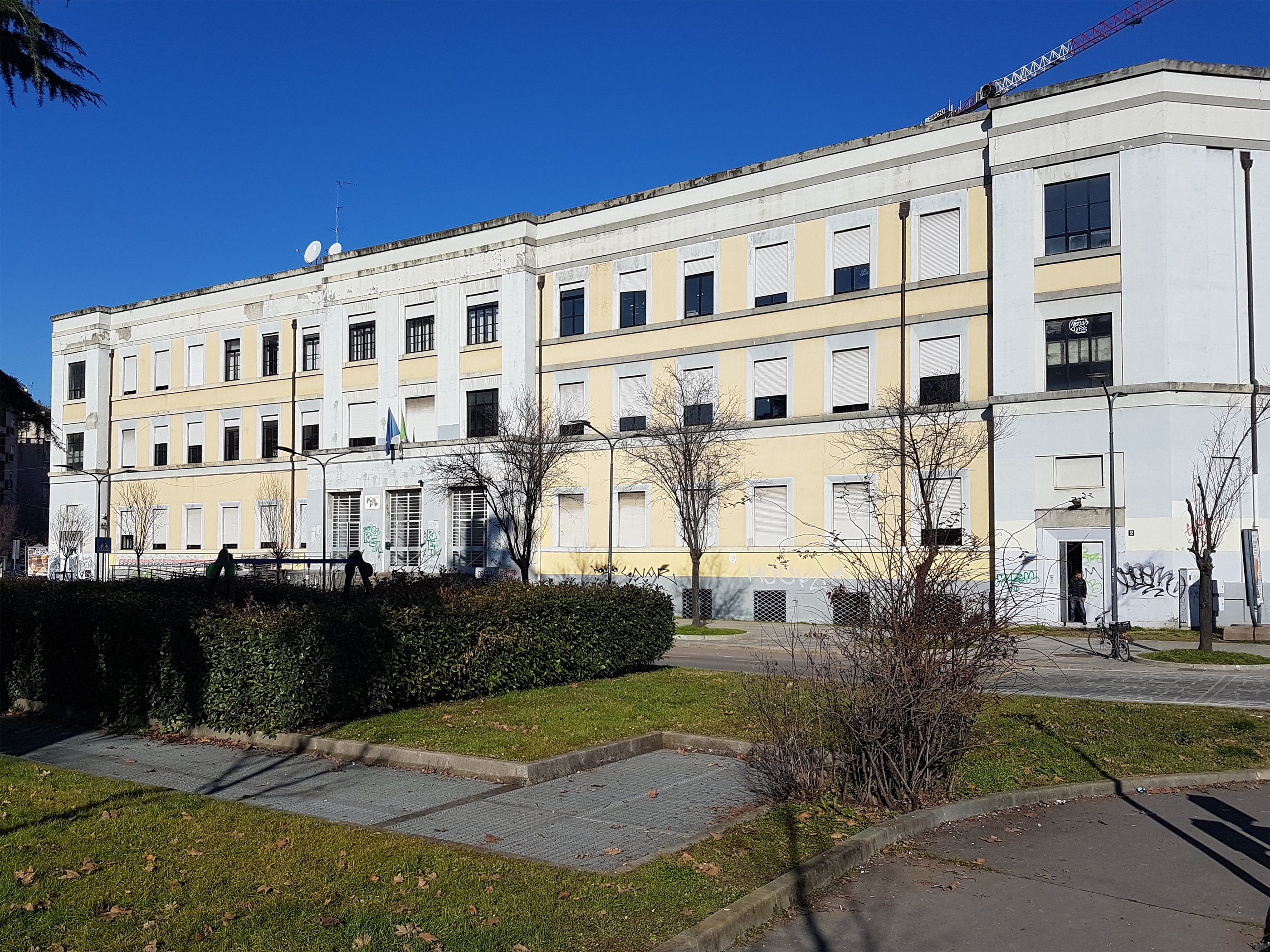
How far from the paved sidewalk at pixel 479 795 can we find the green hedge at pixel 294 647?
749 millimetres

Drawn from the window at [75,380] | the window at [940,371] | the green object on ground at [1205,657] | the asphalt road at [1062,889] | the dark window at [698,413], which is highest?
the window at [75,380]

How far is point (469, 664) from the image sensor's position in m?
13.9

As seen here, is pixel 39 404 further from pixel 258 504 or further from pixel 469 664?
pixel 258 504

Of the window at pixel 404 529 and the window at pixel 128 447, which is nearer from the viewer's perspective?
the window at pixel 404 529

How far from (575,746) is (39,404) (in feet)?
27.5

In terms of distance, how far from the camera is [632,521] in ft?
122

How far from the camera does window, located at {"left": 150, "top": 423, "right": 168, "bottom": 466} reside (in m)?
51.9

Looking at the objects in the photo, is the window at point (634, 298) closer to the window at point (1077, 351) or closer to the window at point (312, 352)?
the window at point (1077, 351)

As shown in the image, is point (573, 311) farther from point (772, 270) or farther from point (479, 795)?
point (479, 795)

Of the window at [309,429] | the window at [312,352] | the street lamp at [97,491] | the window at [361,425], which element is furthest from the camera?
the street lamp at [97,491]

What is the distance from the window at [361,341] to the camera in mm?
43844

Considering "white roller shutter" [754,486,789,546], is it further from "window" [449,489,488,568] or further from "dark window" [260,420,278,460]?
"dark window" [260,420,278,460]

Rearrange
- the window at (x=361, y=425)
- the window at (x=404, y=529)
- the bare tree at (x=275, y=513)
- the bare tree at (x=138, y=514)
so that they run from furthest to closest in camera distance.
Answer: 1. the bare tree at (x=138, y=514)
2. the bare tree at (x=275, y=513)
3. the window at (x=361, y=425)
4. the window at (x=404, y=529)

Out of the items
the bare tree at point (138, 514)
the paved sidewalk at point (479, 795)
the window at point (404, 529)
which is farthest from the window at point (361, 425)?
the paved sidewalk at point (479, 795)
